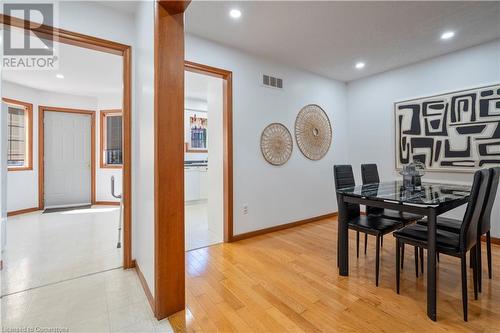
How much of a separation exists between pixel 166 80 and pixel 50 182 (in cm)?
557

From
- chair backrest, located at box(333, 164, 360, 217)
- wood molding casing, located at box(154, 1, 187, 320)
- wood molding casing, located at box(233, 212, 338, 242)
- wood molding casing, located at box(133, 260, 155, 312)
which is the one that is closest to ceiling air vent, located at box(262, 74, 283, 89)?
chair backrest, located at box(333, 164, 360, 217)

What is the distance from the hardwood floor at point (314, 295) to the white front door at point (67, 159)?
4.55 m

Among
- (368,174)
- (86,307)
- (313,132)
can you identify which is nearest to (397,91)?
Result: (313,132)

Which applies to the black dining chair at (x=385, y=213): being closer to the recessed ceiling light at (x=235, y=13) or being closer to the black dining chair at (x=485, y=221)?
the black dining chair at (x=485, y=221)

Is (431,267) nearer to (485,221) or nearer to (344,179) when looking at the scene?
(485,221)

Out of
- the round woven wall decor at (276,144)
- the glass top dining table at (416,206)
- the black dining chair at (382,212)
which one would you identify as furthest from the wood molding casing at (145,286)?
the black dining chair at (382,212)

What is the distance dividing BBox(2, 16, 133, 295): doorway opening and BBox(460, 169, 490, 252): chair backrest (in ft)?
9.60

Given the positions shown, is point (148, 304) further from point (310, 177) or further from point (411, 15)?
point (411, 15)

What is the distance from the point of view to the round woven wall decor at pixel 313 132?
4.05 metres

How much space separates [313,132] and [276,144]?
932 mm

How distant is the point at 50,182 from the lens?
213 inches

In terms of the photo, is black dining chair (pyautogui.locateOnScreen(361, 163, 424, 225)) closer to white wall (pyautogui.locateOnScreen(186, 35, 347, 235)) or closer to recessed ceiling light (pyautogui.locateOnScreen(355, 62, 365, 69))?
white wall (pyautogui.locateOnScreen(186, 35, 347, 235))

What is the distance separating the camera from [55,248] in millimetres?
3021

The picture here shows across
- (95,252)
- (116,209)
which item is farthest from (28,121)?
(95,252)
